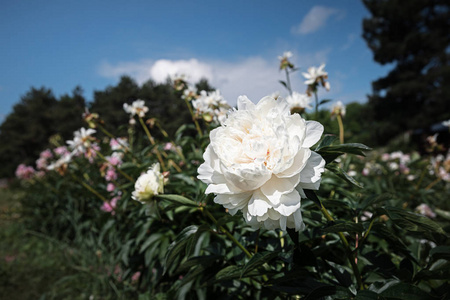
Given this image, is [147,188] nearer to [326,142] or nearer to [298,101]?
[326,142]

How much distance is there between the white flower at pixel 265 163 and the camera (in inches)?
22.4

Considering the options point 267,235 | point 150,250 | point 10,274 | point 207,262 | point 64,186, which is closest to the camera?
point 207,262

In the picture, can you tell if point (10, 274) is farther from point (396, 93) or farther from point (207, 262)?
point (396, 93)

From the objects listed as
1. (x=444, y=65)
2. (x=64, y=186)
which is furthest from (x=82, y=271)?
(x=444, y=65)

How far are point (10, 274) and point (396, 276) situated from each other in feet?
11.8

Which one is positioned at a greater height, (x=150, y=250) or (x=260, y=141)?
(x=260, y=141)

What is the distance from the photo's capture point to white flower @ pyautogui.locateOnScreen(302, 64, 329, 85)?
1675mm

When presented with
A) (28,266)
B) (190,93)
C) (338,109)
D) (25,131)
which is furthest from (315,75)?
(25,131)

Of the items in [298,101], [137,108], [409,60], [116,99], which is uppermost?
[409,60]

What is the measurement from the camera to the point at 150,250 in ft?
4.79

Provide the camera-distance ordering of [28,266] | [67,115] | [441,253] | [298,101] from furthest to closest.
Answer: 1. [67,115]
2. [28,266]
3. [298,101]
4. [441,253]

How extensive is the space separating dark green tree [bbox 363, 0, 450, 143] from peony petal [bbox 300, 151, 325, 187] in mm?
19896

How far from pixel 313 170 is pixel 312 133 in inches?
3.4

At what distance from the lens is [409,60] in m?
18.3
